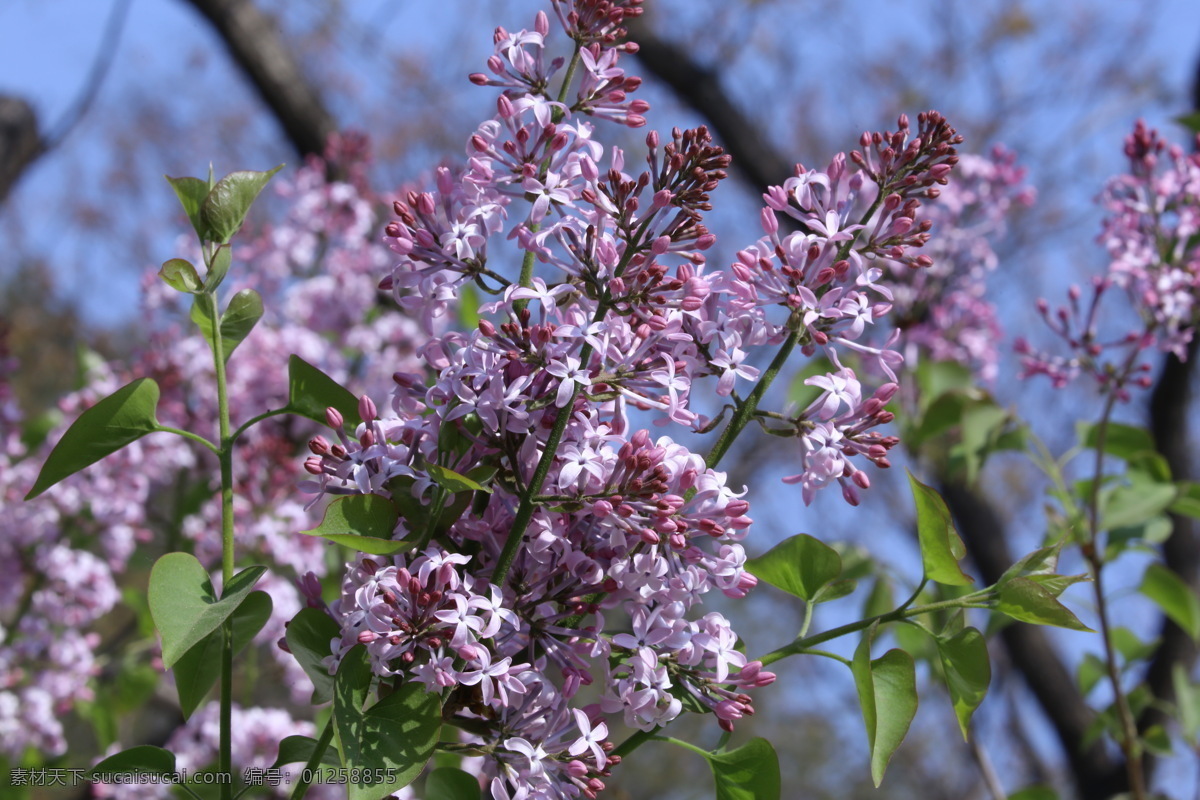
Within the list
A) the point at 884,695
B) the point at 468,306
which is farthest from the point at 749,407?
the point at 468,306

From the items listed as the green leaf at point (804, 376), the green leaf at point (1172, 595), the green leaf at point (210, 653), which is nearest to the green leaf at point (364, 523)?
the green leaf at point (210, 653)

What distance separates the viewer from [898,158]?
0.80m

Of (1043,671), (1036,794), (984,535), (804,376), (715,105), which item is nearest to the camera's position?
(804,376)

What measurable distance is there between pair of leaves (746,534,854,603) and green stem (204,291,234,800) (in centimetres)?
42

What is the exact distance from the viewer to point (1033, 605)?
750 mm

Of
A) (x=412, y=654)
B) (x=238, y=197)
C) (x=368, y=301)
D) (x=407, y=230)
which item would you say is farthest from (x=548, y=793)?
(x=368, y=301)

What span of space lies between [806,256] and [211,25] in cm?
493

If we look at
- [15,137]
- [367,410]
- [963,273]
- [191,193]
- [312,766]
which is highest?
[15,137]

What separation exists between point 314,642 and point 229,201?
0.35m

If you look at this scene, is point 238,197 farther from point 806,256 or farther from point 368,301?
point 368,301

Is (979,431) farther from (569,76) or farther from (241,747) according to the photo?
(241,747)

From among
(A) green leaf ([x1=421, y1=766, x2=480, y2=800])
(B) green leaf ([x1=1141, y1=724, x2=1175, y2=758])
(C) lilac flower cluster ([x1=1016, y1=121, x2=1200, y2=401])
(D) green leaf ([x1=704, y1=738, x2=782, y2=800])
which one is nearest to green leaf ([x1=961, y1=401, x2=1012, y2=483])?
(C) lilac flower cluster ([x1=1016, y1=121, x2=1200, y2=401])

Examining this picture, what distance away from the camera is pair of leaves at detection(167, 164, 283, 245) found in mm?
825

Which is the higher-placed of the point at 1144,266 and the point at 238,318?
the point at 1144,266
